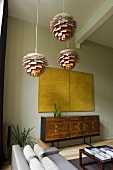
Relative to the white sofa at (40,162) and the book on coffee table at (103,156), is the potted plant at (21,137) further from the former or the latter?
the book on coffee table at (103,156)

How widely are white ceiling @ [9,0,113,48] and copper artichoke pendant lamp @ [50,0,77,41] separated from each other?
79.4 inches

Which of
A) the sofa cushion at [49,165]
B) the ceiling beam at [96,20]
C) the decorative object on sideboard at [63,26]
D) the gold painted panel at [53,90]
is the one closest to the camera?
the sofa cushion at [49,165]

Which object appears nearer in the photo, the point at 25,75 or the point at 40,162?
the point at 40,162

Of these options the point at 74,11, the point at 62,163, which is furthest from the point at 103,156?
the point at 74,11

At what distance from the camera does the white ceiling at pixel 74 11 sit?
305cm

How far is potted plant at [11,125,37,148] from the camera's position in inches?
120

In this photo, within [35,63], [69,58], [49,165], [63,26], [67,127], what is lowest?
[67,127]

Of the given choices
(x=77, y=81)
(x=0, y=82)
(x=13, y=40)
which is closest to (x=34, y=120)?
(x=0, y=82)

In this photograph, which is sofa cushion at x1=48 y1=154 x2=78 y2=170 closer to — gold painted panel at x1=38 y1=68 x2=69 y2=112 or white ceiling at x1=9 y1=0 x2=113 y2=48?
gold painted panel at x1=38 y1=68 x2=69 y2=112

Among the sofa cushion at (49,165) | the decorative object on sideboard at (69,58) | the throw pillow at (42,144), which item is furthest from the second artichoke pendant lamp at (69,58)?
the throw pillow at (42,144)

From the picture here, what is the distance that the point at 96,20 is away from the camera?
337 centimetres

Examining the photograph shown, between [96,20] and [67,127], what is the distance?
9.56 feet

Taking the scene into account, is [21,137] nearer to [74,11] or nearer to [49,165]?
[49,165]

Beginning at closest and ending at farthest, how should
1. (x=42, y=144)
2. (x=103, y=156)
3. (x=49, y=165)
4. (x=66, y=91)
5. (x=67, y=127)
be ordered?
(x=49, y=165) < (x=103, y=156) < (x=42, y=144) < (x=67, y=127) < (x=66, y=91)
